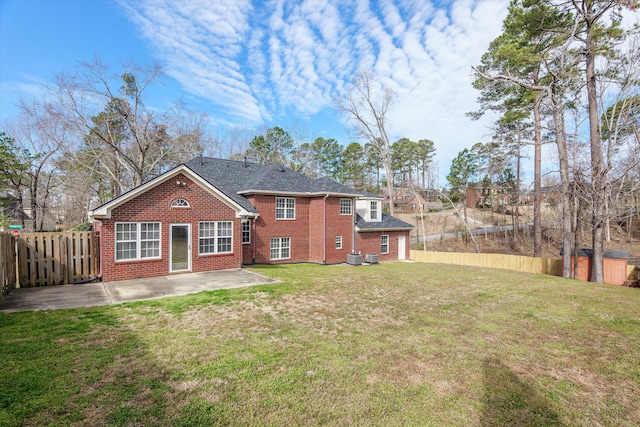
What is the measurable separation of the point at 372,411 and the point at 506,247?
36052 millimetres

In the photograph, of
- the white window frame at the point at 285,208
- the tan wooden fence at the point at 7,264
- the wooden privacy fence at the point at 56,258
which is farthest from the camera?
the white window frame at the point at 285,208

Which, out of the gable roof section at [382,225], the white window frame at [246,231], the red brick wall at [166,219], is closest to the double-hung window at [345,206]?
the gable roof section at [382,225]

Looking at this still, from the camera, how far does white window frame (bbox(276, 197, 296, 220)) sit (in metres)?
17.9

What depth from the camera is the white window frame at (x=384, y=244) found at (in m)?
22.4

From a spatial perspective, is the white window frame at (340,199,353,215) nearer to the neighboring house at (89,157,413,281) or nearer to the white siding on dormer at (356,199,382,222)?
the neighboring house at (89,157,413,281)

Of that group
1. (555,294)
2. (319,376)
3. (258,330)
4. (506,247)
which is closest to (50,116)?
(258,330)

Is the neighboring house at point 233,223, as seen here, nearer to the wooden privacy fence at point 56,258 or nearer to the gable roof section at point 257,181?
the gable roof section at point 257,181

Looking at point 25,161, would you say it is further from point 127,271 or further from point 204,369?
point 204,369

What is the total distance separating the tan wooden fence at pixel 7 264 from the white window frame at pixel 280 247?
35.2 ft

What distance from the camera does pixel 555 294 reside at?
10922 millimetres

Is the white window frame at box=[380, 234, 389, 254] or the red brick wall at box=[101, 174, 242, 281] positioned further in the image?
the white window frame at box=[380, 234, 389, 254]

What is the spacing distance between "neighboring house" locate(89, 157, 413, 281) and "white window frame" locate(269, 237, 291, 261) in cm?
6

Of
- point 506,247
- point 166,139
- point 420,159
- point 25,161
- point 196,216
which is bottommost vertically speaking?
point 506,247

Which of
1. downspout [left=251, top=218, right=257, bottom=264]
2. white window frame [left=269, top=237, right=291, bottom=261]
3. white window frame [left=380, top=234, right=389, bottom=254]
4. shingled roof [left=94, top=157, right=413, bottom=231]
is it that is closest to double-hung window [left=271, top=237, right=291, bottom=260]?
white window frame [left=269, top=237, right=291, bottom=261]
